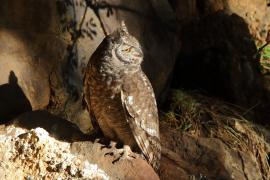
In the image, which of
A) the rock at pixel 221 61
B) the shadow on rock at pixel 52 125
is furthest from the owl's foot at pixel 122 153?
the rock at pixel 221 61

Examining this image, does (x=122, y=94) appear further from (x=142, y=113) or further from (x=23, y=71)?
(x=23, y=71)

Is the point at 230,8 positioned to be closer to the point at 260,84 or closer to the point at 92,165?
the point at 260,84

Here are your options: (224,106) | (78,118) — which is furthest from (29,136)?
(224,106)

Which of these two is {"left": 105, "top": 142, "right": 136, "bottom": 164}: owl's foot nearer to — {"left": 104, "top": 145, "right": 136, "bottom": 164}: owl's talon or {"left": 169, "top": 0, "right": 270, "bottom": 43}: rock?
{"left": 104, "top": 145, "right": 136, "bottom": 164}: owl's talon

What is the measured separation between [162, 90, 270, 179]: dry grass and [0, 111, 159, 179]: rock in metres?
1.70

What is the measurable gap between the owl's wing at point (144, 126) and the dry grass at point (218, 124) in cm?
141

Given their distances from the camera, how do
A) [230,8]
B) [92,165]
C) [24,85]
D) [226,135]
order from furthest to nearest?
[230,8] → [226,135] → [24,85] → [92,165]

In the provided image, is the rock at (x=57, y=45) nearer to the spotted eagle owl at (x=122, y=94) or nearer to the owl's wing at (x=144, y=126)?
the spotted eagle owl at (x=122, y=94)

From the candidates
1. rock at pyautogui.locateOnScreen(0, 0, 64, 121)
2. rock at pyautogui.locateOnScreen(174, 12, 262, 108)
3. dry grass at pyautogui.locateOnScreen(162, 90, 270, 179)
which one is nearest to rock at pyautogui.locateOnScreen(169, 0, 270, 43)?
rock at pyautogui.locateOnScreen(174, 12, 262, 108)

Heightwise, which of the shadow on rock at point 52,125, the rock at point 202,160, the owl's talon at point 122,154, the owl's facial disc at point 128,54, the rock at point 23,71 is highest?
the owl's facial disc at point 128,54

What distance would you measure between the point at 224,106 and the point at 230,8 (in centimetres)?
162

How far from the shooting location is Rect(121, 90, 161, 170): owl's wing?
326cm

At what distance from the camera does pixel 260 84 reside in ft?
18.9

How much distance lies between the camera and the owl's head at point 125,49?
3158 mm
